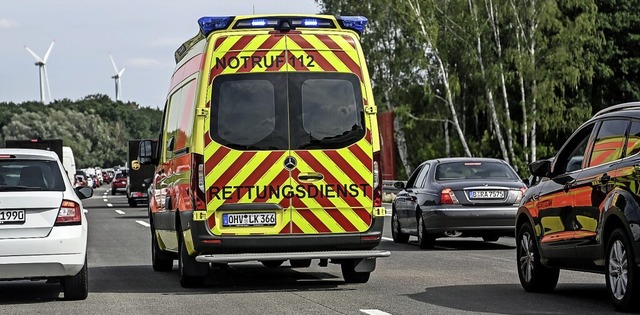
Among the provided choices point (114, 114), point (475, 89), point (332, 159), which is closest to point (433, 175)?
point (332, 159)

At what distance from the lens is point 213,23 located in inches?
511

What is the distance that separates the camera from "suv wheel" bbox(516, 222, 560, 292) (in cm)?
1224

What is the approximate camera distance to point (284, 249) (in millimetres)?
12859

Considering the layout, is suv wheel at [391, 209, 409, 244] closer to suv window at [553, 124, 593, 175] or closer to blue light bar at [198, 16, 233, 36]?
blue light bar at [198, 16, 233, 36]

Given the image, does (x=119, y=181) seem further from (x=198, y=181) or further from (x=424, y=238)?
(x=198, y=181)

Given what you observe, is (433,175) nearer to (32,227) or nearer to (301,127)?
(301,127)

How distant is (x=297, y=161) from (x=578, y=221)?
3.12 meters

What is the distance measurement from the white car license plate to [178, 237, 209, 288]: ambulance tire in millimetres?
1970

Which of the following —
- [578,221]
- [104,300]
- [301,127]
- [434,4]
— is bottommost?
[104,300]

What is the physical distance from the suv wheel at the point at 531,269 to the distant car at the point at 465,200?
6.14 metres

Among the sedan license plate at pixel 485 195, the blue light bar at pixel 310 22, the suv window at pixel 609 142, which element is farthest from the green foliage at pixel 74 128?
the suv window at pixel 609 142

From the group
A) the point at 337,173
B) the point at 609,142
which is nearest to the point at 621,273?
the point at 609,142

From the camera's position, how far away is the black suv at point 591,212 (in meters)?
9.82

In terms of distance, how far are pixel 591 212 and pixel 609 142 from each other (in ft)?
1.96
